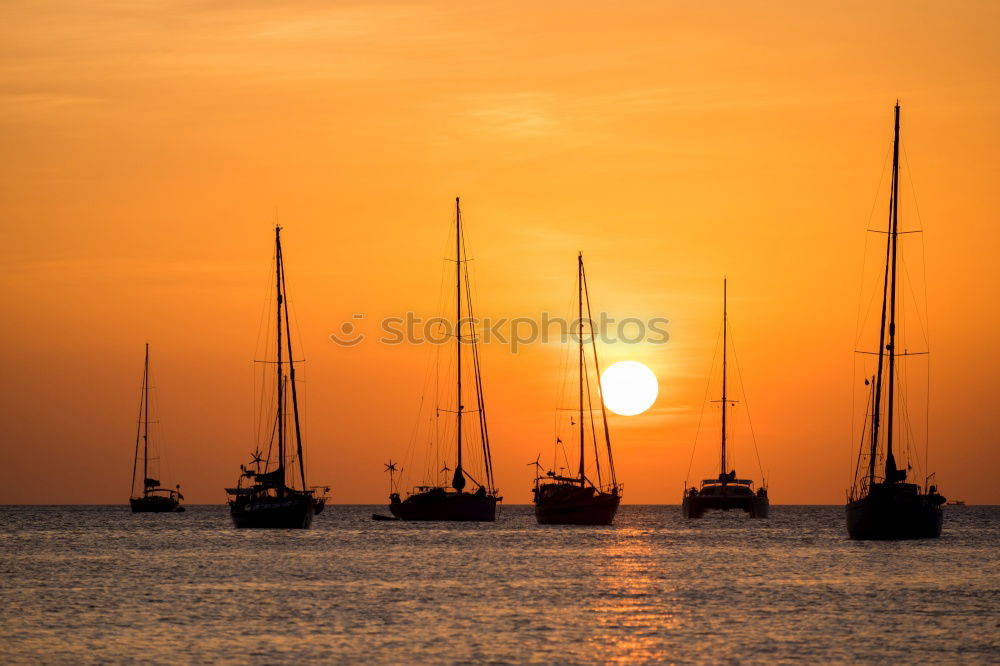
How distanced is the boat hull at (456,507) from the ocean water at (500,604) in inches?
609

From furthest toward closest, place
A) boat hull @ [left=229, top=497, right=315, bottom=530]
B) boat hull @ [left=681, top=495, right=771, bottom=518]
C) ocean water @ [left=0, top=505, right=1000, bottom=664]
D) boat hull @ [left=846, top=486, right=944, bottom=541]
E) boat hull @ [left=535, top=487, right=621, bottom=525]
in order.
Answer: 1. boat hull @ [left=681, top=495, right=771, bottom=518]
2. boat hull @ [left=535, top=487, right=621, bottom=525]
3. boat hull @ [left=229, top=497, right=315, bottom=530]
4. boat hull @ [left=846, top=486, right=944, bottom=541]
5. ocean water @ [left=0, top=505, right=1000, bottom=664]

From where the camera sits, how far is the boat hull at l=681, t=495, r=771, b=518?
16575 centimetres

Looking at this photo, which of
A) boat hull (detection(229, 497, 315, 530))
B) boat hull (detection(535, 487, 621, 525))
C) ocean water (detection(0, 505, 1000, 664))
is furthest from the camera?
boat hull (detection(535, 487, 621, 525))

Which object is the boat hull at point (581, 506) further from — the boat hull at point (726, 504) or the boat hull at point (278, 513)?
the boat hull at point (726, 504)

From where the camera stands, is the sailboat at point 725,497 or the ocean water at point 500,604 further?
the sailboat at point 725,497

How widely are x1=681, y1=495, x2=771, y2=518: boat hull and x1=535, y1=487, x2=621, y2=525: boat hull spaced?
49366 mm

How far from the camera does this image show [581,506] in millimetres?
117875

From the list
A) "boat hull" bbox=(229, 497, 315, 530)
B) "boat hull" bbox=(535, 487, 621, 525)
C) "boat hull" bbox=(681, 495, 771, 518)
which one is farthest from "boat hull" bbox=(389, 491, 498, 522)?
"boat hull" bbox=(681, 495, 771, 518)

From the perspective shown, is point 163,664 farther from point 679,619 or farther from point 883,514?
point 883,514

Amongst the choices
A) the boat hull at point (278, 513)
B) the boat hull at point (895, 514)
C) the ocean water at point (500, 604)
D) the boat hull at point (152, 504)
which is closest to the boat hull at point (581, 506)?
the ocean water at point (500, 604)

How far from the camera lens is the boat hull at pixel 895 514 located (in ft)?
265

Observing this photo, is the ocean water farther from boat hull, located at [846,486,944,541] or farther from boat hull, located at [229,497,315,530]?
boat hull, located at [229,497,315,530]

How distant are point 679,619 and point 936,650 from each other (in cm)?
1068

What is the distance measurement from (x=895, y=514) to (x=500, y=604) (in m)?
33.1
